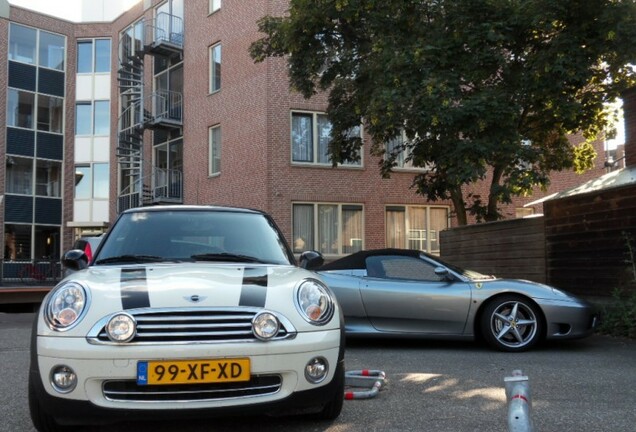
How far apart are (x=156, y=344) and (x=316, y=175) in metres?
16.8

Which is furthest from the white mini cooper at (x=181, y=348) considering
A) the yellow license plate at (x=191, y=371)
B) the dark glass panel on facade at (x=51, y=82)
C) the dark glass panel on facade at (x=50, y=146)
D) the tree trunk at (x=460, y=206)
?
the dark glass panel on facade at (x=51, y=82)

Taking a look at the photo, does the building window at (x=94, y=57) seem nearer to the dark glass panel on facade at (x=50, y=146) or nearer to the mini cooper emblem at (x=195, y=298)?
the dark glass panel on facade at (x=50, y=146)

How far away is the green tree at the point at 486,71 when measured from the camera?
9961 mm

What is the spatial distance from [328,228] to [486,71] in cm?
1005

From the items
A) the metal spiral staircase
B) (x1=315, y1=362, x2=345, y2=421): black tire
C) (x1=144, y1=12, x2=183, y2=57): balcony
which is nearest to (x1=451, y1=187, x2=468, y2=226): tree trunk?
(x1=315, y1=362, x2=345, y2=421): black tire

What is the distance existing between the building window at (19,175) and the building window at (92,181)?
2.18 metres

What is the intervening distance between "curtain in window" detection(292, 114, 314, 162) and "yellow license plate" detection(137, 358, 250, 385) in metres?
16.8

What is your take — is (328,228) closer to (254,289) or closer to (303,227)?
(303,227)

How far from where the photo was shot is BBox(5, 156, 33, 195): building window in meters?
29.2

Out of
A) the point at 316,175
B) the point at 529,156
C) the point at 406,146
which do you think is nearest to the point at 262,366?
the point at 529,156

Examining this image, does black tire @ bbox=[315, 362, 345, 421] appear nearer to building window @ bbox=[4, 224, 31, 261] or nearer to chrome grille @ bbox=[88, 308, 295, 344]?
chrome grille @ bbox=[88, 308, 295, 344]

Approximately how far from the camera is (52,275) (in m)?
24.2

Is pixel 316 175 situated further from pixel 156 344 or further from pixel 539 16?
pixel 156 344

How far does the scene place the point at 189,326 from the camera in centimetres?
333
